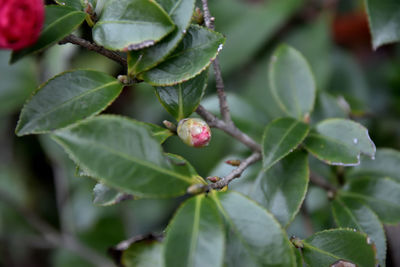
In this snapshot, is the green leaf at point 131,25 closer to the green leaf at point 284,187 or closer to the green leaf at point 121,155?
the green leaf at point 121,155

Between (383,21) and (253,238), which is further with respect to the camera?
(383,21)

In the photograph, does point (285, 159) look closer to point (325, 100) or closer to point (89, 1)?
point (325, 100)

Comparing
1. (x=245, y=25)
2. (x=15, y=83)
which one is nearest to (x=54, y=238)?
(x=15, y=83)

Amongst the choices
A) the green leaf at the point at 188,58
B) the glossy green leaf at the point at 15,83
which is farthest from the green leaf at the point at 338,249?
the glossy green leaf at the point at 15,83

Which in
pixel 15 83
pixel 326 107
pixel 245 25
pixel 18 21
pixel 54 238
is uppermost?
pixel 18 21

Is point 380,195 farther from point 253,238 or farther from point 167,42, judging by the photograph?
point 167,42

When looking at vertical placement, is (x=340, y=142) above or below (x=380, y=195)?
above
